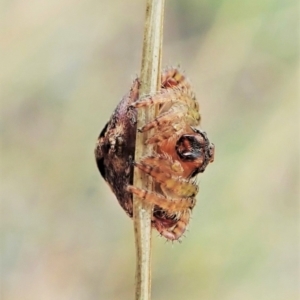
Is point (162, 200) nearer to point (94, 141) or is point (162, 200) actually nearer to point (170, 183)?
point (170, 183)

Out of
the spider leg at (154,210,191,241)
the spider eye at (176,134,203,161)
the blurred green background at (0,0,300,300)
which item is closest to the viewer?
the spider eye at (176,134,203,161)

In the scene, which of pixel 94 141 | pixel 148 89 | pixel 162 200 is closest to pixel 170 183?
pixel 162 200

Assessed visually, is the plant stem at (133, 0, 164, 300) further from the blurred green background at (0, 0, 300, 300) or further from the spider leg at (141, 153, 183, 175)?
the blurred green background at (0, 0, 300, 300)

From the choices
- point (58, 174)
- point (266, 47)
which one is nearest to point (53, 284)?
point (58, 174)

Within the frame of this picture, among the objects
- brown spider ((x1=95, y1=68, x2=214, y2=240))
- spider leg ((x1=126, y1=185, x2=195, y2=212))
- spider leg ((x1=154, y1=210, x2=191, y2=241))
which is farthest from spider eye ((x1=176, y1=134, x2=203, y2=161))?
spider leg ((x1=154, y1=210, x2=191, y2=241))

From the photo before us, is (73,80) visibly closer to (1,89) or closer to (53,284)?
(1,89)

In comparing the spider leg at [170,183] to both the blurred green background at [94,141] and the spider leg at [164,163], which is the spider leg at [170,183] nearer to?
the spider leg at [164,163]
